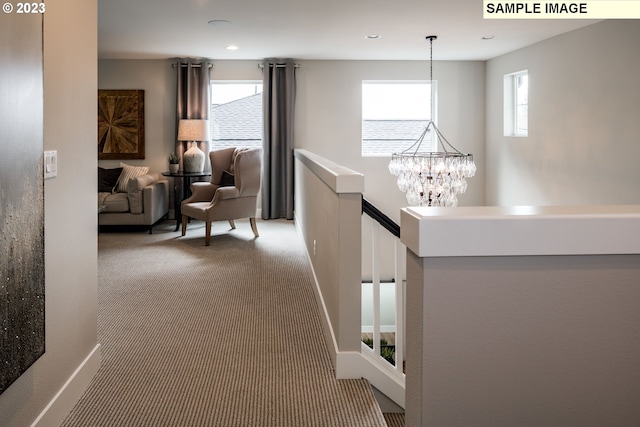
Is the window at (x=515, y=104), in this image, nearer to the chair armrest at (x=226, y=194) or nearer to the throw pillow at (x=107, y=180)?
the chair armrest at (x=226, y=194)

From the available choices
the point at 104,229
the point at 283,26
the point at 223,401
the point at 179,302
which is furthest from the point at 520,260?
the point at 104,229

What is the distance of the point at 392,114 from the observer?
28.4 ft

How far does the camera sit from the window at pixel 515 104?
303 inches

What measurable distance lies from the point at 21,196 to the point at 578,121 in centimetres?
558

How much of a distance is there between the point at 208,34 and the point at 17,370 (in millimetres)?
5262

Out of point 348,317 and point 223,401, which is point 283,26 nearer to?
point 348,317

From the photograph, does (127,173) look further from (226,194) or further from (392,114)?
(392,114)

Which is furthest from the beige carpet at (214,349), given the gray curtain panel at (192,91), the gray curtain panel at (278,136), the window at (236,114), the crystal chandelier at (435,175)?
the window at (236,114)

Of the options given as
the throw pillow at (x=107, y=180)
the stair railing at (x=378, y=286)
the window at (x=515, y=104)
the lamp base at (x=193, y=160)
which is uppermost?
the window at (x=515, y=104)

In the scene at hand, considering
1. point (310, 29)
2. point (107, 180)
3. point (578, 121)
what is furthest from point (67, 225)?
point (107, 180)

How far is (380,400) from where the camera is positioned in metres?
2.86

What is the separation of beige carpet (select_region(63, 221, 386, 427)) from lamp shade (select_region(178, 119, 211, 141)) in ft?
8.39

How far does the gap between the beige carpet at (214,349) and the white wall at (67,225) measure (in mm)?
205

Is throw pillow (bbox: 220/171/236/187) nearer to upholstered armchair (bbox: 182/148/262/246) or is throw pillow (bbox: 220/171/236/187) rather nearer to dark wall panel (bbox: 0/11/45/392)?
upholstered armchair (bbox: 182/148/262/246)
